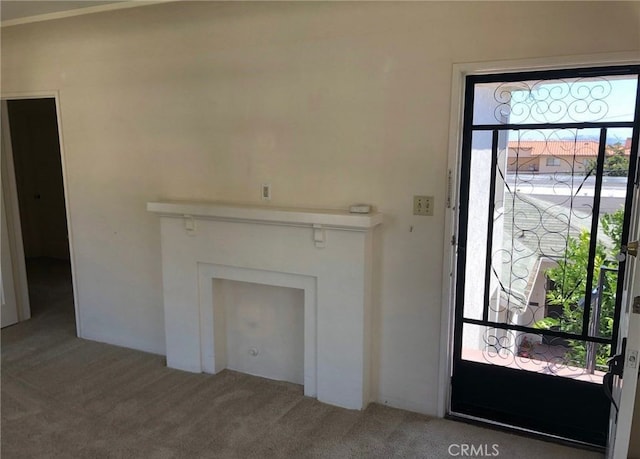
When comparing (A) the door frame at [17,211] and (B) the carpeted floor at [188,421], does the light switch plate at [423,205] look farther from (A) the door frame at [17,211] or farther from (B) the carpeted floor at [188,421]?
(A) the door frame at [17,211]

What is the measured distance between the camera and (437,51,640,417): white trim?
7.19 feet

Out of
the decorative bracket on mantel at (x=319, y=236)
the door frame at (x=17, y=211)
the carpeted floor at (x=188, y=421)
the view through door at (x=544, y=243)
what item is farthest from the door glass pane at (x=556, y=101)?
the door frame at (x=17, y=211)

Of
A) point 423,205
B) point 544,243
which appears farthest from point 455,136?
point 544,243

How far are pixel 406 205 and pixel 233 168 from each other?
3.77ft

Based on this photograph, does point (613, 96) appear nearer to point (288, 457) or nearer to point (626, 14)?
point (626, 14)

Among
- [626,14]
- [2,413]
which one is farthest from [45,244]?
[626,14]

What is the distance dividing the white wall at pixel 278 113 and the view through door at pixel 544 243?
18 centimetres

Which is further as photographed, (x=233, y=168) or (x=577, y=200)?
(x=233, y=168)

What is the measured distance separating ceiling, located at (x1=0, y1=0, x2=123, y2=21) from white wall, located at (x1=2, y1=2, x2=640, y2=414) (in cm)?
18

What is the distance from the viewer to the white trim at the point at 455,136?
219 centimetres

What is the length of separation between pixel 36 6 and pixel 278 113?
1.65m

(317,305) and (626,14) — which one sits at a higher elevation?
(626,14)

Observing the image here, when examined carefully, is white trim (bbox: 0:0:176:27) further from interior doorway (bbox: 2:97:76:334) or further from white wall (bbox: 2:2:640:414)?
interior doorway (bbox: 2:97:76:334)

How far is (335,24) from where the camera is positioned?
2.65m
